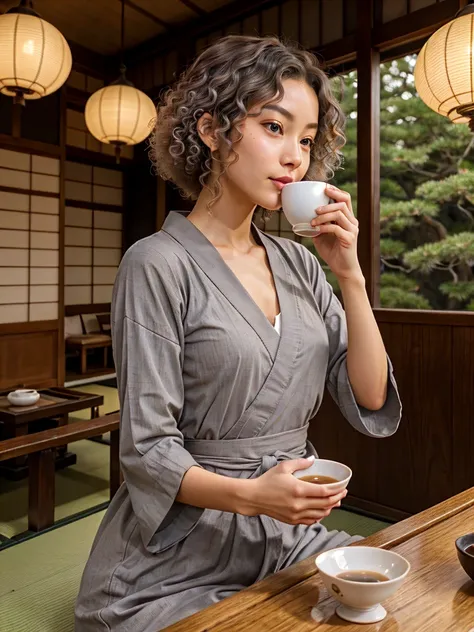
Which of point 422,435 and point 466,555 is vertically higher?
point 466,555

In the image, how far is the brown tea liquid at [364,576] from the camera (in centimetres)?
94

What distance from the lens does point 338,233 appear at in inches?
51.4

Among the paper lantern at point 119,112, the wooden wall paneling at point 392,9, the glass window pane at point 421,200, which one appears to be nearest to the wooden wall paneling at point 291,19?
the wooden wall paneling at point 392,9

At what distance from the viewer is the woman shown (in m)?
1.21

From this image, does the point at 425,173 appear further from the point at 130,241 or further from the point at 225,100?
the point at 225,100

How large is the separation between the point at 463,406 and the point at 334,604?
99.2 inches

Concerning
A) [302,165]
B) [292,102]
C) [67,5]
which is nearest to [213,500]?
[302,165]

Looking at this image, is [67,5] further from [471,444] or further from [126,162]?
[471,444]

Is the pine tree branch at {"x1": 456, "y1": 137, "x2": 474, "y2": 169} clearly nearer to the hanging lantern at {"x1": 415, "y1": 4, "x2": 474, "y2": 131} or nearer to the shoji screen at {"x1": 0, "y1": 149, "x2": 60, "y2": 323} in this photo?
the hanging lantern at {"x1": 415, "y1": 4, "x2": 474, "y2": 131}

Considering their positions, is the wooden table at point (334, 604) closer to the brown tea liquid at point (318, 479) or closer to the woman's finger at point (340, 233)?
the brown tea liquid at point (318, 479)

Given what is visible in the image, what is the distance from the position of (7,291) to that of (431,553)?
6319 millimetres

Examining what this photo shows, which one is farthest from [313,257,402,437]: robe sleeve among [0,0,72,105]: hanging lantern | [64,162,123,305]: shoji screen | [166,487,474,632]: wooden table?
[64,162,123,305]: shoji screen

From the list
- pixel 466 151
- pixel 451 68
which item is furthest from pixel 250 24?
pixel 466 151

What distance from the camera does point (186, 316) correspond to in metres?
1.30
